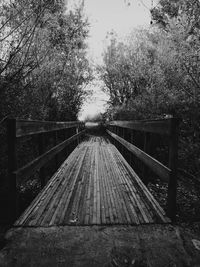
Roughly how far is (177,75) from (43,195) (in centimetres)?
834

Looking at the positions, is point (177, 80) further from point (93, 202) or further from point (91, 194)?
point (93, 202)

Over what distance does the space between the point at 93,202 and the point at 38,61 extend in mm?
4851

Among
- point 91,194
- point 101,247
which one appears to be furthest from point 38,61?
point 101,247

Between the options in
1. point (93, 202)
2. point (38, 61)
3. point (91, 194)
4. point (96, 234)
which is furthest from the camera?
point (38, 61)

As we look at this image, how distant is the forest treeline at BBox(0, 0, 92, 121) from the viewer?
516 centimetres

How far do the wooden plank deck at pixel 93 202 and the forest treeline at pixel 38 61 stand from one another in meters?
1.93

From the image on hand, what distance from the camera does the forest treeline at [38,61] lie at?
516cm

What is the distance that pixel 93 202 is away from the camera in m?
3.35

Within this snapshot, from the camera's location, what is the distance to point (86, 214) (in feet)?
9.54

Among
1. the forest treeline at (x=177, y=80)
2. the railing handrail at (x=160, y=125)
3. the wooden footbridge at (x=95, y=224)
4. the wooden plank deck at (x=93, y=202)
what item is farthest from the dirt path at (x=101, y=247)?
the forest treeline at (x=177, y=80)

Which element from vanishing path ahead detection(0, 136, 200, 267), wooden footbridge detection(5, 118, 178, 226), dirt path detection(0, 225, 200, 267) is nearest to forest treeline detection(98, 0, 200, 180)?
wooden footbridge detection(5, 118, 178, 226)

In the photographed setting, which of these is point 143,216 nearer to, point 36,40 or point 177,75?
point 36,40

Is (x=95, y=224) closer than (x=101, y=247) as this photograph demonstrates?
No

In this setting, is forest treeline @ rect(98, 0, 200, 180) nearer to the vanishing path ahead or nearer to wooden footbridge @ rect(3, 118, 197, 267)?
wooden footbridge @ rect(3, 118, 197, 267)
